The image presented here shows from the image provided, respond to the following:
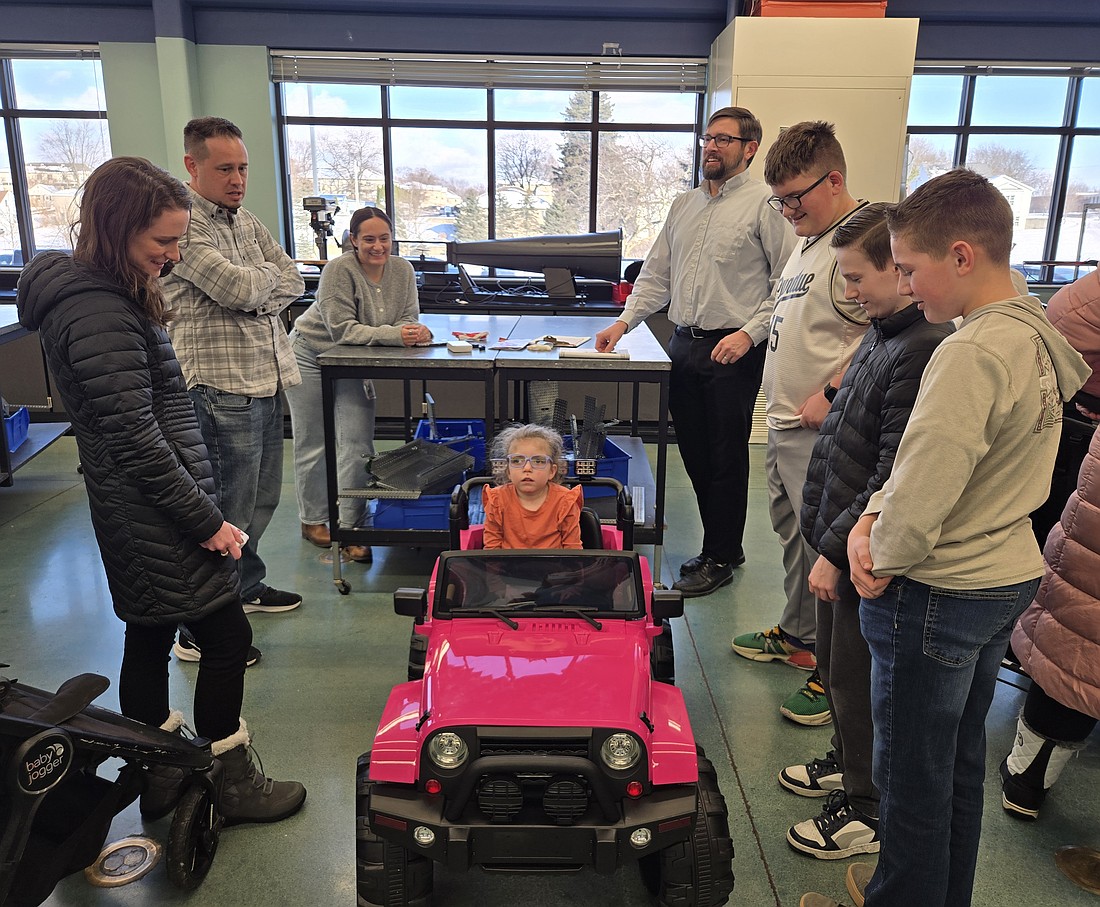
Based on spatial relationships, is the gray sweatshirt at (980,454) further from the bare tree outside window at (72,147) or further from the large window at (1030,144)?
the bare tree outside window at (72,147)

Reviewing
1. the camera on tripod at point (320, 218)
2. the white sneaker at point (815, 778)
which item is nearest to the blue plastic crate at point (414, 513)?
the white sneaker at point (815, 778)

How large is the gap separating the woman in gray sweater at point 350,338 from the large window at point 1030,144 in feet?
17.2

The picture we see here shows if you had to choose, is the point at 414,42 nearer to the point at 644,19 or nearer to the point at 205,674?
the point at 644,19

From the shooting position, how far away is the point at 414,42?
249 inches

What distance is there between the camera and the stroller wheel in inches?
71.2

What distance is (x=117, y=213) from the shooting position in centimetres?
167

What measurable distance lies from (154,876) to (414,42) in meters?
6.01

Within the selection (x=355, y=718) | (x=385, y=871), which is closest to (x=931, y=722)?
(x=385, y=871)

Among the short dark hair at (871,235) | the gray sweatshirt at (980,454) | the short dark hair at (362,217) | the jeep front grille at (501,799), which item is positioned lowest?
the jeep front grille at (501,799)

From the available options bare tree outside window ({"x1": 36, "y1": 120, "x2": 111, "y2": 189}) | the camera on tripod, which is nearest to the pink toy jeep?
the camera on tripod

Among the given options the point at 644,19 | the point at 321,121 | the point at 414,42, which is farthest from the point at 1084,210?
the point at 321,121

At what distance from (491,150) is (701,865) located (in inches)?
239

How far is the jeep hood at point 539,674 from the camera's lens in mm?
1641

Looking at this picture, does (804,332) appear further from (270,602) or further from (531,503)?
(270,602)
